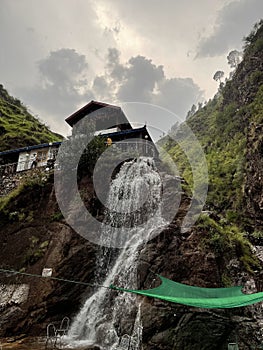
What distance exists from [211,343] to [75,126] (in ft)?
53.6

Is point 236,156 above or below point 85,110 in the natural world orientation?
below

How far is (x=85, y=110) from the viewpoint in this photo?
814 inches

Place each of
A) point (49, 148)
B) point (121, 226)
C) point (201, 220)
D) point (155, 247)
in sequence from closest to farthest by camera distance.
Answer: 1. point (155, 247)
2. point (201, 220)
3. point (121, 226)
4. point (49, 148)

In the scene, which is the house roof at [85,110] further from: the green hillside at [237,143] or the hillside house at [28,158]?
the green hillside at [237,143]

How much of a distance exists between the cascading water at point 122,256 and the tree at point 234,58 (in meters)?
40.4

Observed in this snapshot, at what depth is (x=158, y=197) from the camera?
12.2 m

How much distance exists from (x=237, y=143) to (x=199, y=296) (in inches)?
824

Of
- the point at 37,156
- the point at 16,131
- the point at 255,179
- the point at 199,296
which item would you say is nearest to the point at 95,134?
the point at 37,156

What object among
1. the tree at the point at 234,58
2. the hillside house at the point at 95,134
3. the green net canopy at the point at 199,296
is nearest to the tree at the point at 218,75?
the tree at the point at 234,58

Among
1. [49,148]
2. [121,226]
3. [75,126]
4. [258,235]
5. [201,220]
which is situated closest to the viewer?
[201,220]

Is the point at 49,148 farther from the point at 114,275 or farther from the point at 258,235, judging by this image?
the point at 258,235

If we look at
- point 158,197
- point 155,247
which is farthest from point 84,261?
point 158,197

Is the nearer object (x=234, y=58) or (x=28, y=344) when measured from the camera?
(x=28, y=344)

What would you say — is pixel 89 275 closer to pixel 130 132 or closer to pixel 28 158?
pixel 130 132
